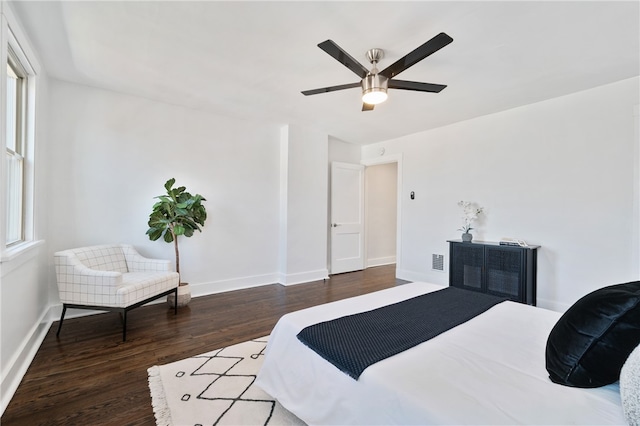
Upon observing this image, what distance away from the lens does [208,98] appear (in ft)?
12.0

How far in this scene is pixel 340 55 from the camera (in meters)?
2.07

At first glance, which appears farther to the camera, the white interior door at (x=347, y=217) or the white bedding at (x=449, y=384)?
the white interior door at (x=347, y=217)

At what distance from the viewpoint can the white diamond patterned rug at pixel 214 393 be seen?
5.47 ft

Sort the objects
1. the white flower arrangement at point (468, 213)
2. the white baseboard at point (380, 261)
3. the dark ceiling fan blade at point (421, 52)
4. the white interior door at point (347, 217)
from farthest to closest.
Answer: the white baseboard at point (380, 261) → the white interior door at point (347, 217) → the white flower arrangement at point (468, 213) → the dark ceiling fan blade at point (421, 52)

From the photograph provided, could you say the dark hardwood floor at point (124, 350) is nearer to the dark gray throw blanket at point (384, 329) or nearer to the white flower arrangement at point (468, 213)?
the dark gray throw blanket at point (384, 329)

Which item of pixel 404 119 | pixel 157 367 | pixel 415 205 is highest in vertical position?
pixel 404 119

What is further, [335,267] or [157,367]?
[335,267]

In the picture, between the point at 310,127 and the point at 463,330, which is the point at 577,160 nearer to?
the point at 463,330

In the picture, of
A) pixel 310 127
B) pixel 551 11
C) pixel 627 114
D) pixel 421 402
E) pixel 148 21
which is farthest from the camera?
pixel 310 127

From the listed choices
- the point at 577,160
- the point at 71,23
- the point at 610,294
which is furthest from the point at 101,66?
the point at 577,160

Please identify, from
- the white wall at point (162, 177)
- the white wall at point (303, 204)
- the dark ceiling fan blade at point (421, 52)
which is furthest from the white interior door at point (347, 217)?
the dark ceiling fan blade at point (421, 52)

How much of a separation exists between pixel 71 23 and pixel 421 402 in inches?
129

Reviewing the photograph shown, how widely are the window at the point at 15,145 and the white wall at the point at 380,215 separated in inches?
204

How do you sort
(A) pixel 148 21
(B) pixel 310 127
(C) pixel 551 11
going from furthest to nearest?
1. (B) pixel 310 127
2. (A) pixel 148 21
3. (C) pixel 551 11
